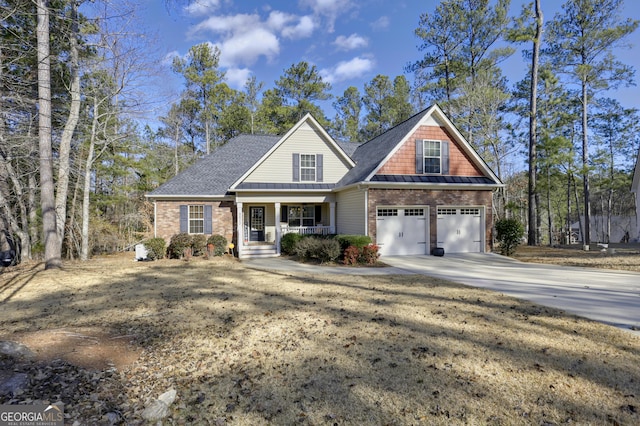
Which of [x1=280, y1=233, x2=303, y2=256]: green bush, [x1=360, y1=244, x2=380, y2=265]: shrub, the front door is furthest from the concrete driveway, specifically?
the front door

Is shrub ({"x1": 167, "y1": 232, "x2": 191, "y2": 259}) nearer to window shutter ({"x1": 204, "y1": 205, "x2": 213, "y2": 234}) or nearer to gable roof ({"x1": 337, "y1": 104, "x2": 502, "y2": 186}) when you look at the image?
window shutter ({"x1": 204, "y1": 205, "x2": 213, "y2": 234})

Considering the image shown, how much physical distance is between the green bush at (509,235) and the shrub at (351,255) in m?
7.30

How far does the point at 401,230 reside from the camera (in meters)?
14.3

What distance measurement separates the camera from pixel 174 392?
3.25 m

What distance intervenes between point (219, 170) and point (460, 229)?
43.1 ft

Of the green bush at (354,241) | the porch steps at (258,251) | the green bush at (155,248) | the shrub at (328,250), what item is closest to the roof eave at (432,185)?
the green bush at (354,241)

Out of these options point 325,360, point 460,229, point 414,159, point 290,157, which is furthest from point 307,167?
point 325,360

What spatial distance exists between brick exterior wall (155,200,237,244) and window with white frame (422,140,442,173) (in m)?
9.98

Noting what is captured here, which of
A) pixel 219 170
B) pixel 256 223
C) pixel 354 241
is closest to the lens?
A: pixel 354 241

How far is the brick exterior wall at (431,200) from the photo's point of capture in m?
13.7

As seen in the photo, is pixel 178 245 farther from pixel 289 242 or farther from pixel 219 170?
pixel 219 170

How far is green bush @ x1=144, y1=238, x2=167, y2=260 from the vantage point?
1403 cm

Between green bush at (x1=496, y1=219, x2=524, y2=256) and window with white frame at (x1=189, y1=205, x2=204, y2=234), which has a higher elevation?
window with white frame at (x1=189, y1=205, x2=204, y2=234)

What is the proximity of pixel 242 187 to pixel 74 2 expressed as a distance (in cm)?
967
